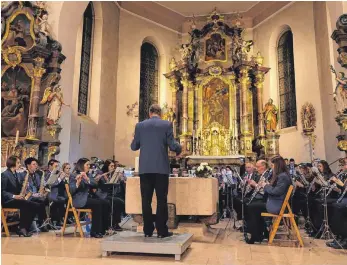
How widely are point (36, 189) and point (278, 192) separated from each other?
4608mm

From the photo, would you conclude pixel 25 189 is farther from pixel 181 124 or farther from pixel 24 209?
pixel 181 124

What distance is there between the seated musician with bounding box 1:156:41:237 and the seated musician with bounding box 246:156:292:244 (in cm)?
377

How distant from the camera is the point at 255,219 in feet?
17.4

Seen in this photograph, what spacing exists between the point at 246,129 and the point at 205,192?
9.36 metres

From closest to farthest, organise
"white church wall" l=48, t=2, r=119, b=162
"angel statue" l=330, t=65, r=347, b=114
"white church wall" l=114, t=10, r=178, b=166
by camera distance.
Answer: "angel statue" l=330, t=65, r=347, b=114 < "white church wall" l=48, t=2, r=119, b=162 < "white church wall" l=114, t=10, r=178, b=166

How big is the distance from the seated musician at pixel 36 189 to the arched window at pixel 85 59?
21.8ft

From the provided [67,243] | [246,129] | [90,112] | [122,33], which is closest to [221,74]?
[246,129]

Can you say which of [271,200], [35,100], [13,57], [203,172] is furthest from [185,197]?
[13,57]

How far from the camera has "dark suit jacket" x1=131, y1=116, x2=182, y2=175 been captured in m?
3.91

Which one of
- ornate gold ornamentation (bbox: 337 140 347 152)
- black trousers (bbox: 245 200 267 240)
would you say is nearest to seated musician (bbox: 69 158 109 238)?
black trousers (bbox: 245 200 267 240)

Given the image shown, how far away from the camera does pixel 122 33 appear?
16016 millimetres

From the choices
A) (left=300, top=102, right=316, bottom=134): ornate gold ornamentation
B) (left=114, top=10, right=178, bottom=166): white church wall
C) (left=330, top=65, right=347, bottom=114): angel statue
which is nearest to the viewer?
(left=330, top=65, right=347, bottom=114): angel statue

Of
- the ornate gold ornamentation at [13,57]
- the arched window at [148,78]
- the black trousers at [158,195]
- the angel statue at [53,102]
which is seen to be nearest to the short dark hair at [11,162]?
the black trousers at [158,195]

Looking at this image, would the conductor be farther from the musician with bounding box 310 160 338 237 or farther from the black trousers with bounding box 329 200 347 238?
the musician with bounding box 310 160 338 237
